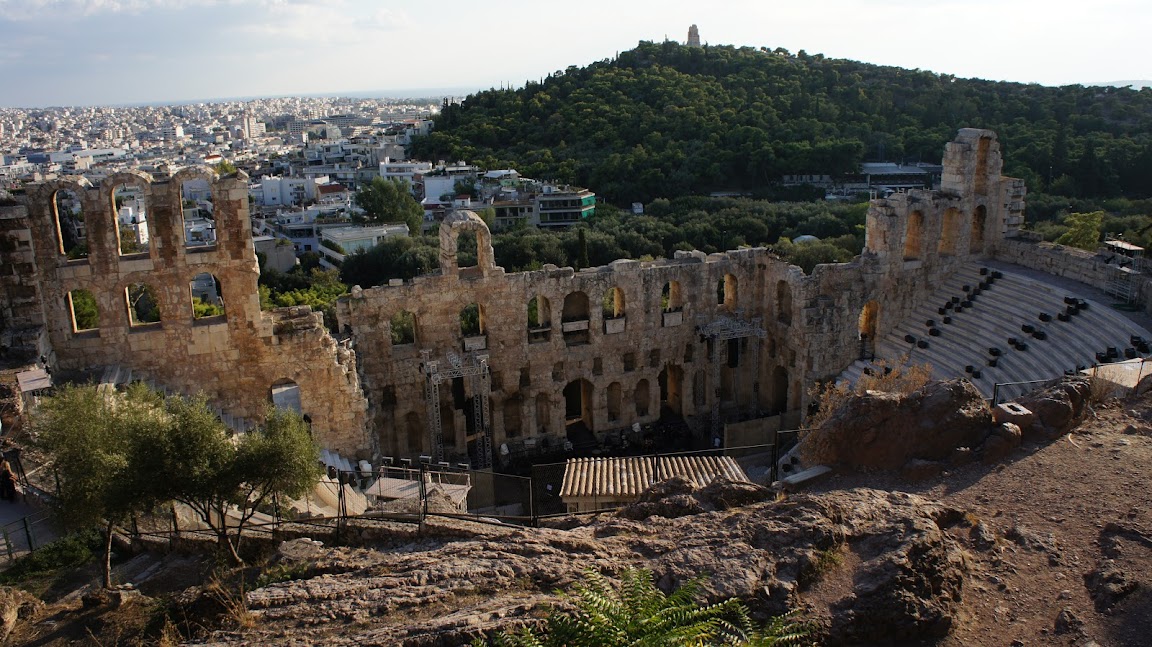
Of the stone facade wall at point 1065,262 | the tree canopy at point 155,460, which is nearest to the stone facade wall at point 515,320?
the stone facade wall at point 1065,262

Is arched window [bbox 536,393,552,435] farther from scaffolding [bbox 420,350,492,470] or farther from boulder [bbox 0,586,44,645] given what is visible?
boulder [bbox 0,586,44,645]

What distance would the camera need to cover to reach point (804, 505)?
11.0 meters

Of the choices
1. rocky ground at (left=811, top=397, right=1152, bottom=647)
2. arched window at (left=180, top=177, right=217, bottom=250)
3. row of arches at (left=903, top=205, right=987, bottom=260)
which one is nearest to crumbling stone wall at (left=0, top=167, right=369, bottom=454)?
rocky ground at (left=811, top=397, right=1152, bottom=647)

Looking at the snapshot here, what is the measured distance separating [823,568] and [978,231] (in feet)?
77.5

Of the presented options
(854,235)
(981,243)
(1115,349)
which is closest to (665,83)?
(854,235)

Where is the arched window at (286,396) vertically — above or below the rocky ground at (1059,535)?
below

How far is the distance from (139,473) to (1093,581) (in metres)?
12.4

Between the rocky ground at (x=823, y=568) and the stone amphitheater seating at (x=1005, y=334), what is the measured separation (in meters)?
10.5

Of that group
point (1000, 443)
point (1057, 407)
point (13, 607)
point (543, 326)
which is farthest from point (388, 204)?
point (1000, 443)

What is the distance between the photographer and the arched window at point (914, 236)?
2834 cm

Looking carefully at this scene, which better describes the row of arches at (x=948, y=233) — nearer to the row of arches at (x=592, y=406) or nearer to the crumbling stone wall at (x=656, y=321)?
the crumbling stone wall at (x=656, y=321)

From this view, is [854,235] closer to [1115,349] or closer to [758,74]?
[1115,349]

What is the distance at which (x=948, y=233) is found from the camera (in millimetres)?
29500

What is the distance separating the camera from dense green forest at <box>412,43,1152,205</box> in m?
54.8
